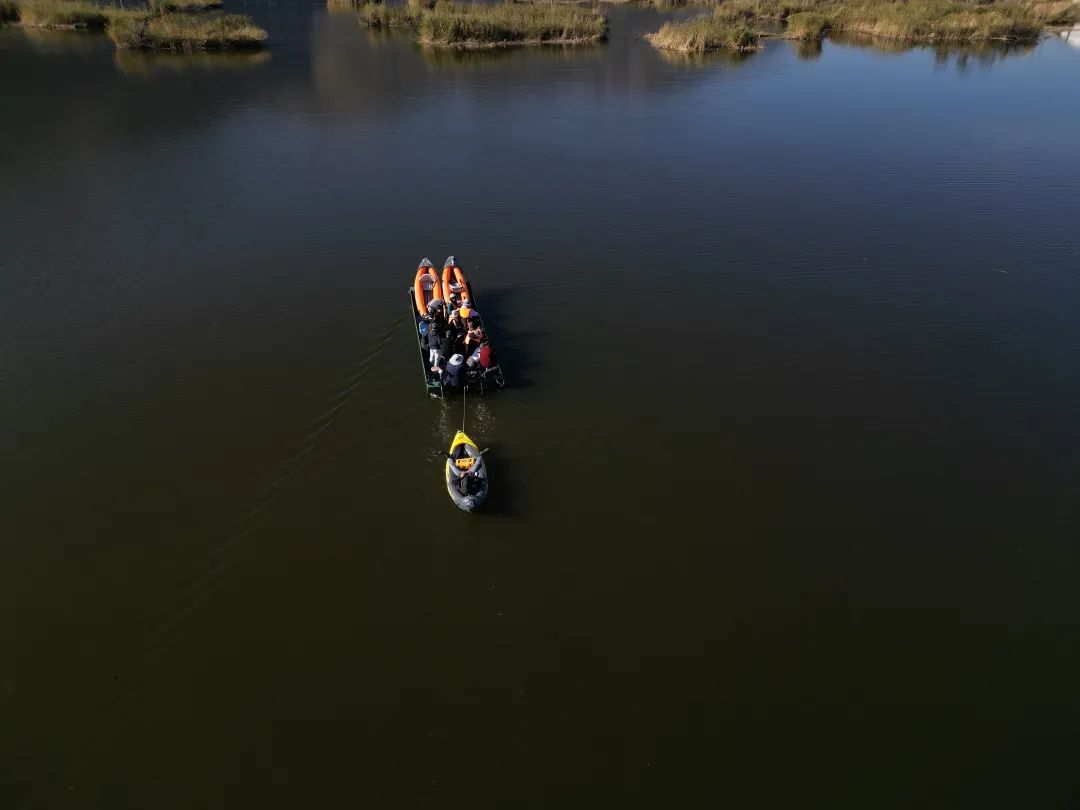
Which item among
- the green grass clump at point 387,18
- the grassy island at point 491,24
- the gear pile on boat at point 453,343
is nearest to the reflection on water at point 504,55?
the grassy island at point 491,24

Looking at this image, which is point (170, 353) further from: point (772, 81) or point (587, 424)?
point (772, 81)

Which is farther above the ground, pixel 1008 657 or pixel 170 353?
pixel 170 353

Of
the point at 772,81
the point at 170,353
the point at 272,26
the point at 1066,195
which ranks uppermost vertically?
the point at 272,26

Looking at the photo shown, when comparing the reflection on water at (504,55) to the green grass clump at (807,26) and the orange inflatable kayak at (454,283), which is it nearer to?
the green grass clump at (807,26)

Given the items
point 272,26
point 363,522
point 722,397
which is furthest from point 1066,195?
point 272,26

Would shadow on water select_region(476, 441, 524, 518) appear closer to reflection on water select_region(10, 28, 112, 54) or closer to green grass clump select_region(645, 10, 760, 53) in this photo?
green grass clump select_region(645, 10, 760, 53)

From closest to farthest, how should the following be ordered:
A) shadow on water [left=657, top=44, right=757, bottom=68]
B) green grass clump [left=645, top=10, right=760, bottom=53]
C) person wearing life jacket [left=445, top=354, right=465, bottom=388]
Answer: person wearing life jacket [left=445, top=354, right=465, bottom=388] → shadow on water [left=657, top=44, right=757, bottom=68] → green grass clump [left=645, top=10, right=760, bottom=53]

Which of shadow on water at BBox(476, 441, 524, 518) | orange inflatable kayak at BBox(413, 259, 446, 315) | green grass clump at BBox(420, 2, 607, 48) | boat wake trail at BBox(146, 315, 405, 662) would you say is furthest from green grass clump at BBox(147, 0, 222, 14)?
shadow on water at BBox(476, 441, 524, 518)
